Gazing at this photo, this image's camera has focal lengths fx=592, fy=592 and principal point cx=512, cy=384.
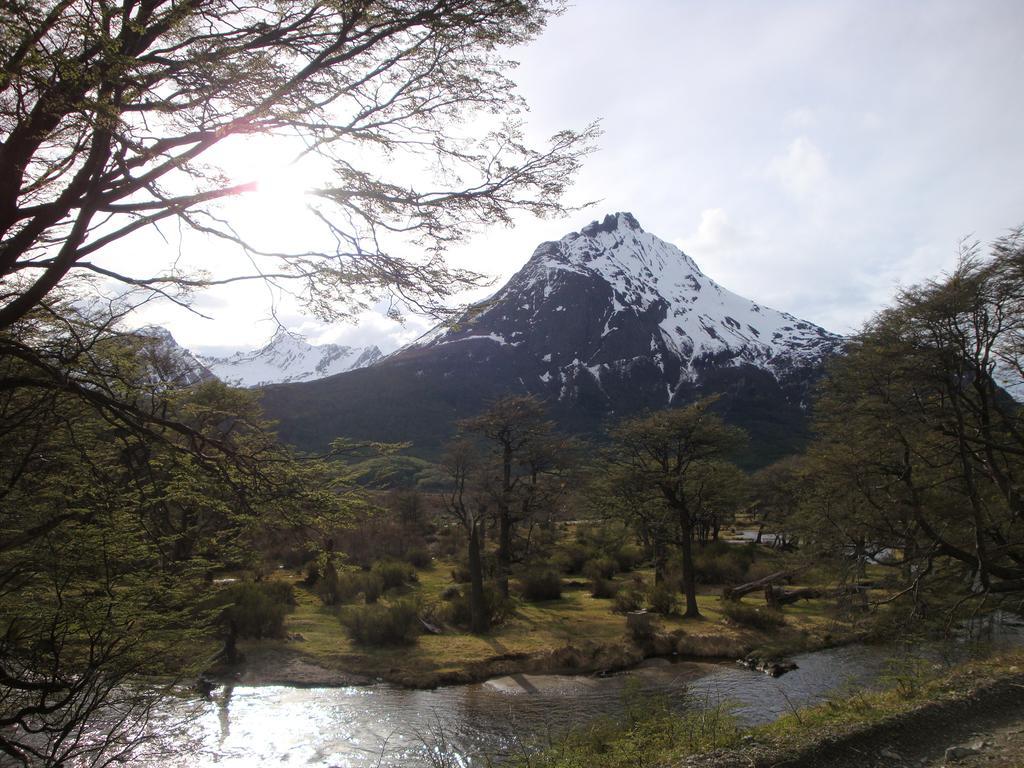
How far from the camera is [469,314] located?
4.94 m

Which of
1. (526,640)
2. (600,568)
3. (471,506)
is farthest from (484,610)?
(600,568)

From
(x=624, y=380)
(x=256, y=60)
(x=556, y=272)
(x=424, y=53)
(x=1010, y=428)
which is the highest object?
(x=556, y=272)

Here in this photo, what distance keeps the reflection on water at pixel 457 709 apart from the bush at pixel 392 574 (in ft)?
28.6

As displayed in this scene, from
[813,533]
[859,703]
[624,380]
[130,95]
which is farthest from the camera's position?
[624,380]

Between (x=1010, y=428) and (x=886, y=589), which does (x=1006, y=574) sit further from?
(x=886, y=589)

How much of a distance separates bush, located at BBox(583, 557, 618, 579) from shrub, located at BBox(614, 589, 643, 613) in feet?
13.2

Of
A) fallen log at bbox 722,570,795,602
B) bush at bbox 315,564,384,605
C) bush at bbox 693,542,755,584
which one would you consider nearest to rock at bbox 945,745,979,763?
fallen log at bbox 722,570,795,602

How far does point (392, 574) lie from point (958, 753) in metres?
18.1

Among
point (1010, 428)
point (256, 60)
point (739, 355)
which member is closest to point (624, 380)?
point (739, 355)

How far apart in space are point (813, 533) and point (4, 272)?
14720mm

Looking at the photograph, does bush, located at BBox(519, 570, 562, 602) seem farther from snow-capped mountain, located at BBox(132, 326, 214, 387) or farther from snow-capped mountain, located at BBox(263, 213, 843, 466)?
snow-capped mountain, located at BBox(263, 213, 843, 466)

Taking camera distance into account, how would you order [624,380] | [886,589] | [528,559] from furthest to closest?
1. [624,380]
2. [528,559]
3. [886,589]

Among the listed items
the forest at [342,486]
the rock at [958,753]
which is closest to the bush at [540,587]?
the forest at [342,486]

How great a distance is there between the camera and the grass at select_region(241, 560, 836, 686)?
44.7ft
